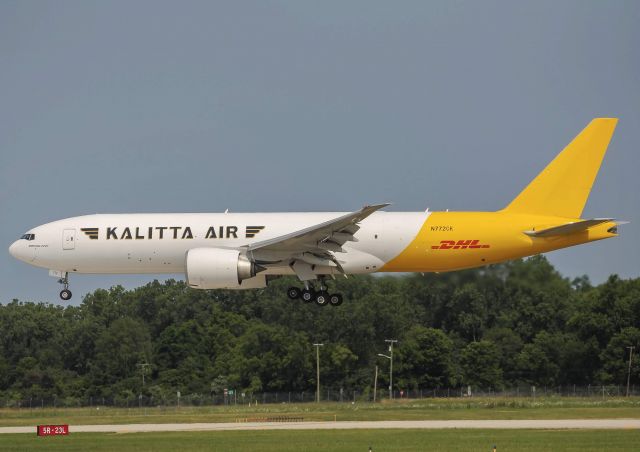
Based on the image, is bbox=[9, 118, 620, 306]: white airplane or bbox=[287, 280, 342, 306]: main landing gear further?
bbox=[287, 280, 342, 306]: main landing gear

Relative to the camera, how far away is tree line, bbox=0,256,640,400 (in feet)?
260

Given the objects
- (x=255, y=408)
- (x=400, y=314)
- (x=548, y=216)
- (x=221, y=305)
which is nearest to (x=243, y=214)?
(x=548, y=216)

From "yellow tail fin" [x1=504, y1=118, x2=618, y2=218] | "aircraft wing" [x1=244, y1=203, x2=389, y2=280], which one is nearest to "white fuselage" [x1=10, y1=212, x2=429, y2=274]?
"aircraft wing" [x1=244, y1=203, x2=389, y2=280]

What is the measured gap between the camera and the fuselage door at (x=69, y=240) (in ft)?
157

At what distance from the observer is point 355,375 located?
85625 mm

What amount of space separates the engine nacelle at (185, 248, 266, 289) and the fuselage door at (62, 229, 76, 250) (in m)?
5.53

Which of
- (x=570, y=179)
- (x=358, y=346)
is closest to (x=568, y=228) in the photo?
(x=570, y=179)

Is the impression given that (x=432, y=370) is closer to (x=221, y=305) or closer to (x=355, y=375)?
(x=355, y=375)

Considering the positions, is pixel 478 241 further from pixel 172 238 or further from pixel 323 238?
pixel 172 238

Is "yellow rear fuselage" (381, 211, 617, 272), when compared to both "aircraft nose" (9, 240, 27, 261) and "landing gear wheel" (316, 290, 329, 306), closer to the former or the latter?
"landing gear wheel" (316, 290, 329, 306)

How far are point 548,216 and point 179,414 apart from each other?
21.7 m

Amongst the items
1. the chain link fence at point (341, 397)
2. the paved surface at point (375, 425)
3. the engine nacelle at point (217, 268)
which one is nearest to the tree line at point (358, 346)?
the chain link fence at point (341, 397)

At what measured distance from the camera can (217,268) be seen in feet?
147

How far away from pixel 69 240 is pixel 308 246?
10.1 m
